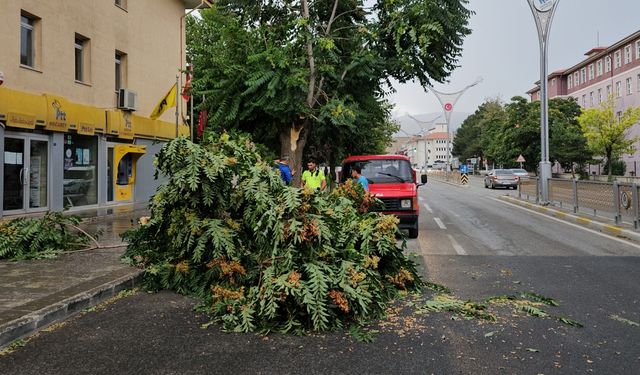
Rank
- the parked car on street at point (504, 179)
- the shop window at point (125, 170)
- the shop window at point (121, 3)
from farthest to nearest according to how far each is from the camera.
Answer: the parked car on street at point (504, 179), the shop window at point (125, 170), the shop window at point (121, 3)

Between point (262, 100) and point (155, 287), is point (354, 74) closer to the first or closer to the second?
point (262, 100)

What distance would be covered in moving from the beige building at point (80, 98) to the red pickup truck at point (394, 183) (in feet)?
14.4

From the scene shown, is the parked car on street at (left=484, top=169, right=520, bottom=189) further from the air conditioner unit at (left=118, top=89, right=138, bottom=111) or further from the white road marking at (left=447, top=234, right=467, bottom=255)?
the white road marking at (left=447, top=234, right=467, bottom=255)

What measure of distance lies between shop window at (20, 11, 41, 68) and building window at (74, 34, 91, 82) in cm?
208

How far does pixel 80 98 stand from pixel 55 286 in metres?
12.0

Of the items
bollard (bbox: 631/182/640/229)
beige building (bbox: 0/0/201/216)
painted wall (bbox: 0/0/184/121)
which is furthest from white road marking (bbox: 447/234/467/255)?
painted wall (bbox: 0/0/184/121)

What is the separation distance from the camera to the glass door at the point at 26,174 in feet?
44.7

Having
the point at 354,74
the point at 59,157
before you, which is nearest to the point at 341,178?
the point at 354,74

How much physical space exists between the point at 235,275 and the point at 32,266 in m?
3.46

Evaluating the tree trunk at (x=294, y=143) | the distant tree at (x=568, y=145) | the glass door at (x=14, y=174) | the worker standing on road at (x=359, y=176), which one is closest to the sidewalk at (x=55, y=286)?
the worker standing on road at (x=359, y=176)

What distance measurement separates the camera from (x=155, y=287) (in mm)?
6219

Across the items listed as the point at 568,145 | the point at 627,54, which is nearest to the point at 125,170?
the point at 568,145

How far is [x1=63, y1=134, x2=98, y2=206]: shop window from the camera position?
635 inches

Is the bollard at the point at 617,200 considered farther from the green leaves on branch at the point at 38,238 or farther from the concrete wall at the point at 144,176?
the concrete wall at the point at 144,176
